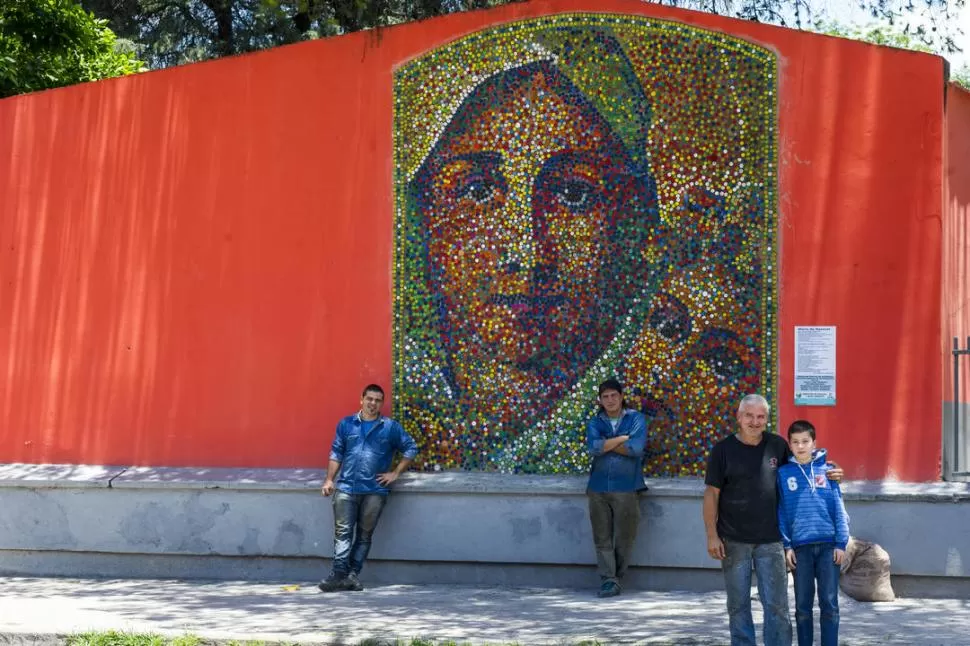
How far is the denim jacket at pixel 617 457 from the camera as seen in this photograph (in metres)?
8.70

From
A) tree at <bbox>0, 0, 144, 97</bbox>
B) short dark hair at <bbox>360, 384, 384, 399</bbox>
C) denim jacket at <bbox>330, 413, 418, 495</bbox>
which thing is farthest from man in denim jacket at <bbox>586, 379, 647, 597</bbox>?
tree at <bbox>0, 0, 144, 97</bbox>

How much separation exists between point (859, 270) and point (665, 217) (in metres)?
1.41

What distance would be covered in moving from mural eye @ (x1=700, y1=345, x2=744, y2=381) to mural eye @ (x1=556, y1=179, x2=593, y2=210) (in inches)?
57.1

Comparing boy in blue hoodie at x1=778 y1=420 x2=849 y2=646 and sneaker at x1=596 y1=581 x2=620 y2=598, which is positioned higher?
boy in blue hoodie at x1=778 y1=420 x2=849 y2=646

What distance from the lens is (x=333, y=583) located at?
350 inches

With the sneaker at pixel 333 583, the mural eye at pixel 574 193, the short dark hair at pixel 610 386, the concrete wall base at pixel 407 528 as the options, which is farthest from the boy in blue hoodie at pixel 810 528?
the sneaker at pixel 333 583

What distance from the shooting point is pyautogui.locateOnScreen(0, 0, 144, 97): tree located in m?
11.9

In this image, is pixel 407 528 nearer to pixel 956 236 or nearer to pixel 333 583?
pixel 333 583

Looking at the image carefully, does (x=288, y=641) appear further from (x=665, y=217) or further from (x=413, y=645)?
(x=665, y=217)

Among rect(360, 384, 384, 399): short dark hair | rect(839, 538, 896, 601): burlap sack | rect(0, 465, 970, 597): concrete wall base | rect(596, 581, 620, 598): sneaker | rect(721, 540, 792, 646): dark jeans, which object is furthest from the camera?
rect(360, 384, 384, 399): short dark hair

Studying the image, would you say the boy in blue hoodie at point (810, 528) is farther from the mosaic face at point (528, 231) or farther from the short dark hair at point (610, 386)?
the mosaic face at point (528, 231)

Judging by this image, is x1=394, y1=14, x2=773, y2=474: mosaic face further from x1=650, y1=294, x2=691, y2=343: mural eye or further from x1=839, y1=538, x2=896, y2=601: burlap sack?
x1=839, y1=538, x2=896, y2=601: burlap sack

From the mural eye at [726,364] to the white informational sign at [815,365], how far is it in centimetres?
41

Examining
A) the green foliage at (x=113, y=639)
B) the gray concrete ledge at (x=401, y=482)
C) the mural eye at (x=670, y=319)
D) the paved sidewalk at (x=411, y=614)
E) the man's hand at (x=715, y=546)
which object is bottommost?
the green foliage at (x=113, y=639)
